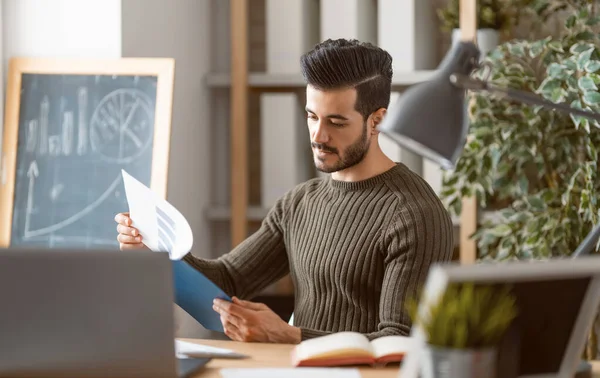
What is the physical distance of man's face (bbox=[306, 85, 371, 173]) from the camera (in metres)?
2.12

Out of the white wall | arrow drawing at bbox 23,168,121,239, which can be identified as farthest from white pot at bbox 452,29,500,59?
arrow drawing at bbox 23,168,121,239

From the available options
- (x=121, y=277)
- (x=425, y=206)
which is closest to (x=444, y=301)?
(x=121, y=277)

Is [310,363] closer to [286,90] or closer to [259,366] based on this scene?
[259,366]

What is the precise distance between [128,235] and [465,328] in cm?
98

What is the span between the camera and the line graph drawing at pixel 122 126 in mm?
2746

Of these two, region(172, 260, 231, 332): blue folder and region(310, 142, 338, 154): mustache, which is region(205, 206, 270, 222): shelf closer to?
region(310, 142, 338, 154): mustache

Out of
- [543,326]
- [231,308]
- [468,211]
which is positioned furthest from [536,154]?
[543,326]

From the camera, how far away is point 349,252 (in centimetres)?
213

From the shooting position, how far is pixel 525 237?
9.14 ft

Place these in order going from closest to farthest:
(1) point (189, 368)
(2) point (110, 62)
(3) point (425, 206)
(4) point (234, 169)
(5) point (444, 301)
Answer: (5) point (444, 301), (1) point (189, 368), (3) point (425, 206), (2) point (110, 62), (4) point (234, 169)

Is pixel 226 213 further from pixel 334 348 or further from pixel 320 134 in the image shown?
pixel 334 348

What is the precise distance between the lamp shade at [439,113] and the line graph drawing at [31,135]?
1729 millimetres

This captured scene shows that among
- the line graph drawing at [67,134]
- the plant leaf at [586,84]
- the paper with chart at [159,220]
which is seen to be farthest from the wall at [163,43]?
the plant leaf at [586,84]

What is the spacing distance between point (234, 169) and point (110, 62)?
68 centimetres
